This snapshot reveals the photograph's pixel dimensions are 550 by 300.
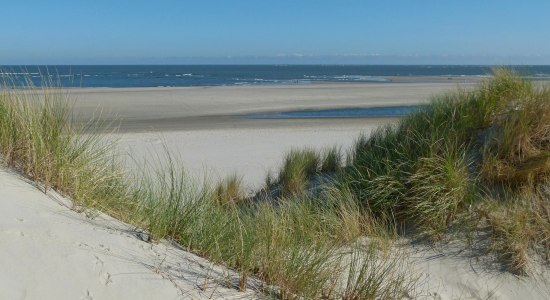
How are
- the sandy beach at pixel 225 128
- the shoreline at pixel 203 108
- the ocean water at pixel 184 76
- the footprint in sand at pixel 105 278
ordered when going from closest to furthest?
the footprint in sand at pixel 105 278 < the ocean water at pixel 184 76 < the sandy beach at pixel 225 128 < the shoreline at pixel 203 108

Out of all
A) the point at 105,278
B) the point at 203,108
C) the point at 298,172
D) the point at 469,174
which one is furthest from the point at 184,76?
the point at 105,278

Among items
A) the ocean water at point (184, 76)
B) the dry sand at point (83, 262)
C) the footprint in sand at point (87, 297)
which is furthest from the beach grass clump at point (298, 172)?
the footprint in sand at point (87, 297)

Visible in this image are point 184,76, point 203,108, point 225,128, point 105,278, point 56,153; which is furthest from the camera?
point 184,76

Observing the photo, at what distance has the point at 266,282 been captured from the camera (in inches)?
127

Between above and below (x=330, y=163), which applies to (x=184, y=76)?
below

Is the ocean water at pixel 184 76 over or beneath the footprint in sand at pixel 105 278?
beneath

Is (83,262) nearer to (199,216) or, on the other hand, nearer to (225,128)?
(199,216)

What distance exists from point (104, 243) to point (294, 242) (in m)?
1.21

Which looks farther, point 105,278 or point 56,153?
point 56,153

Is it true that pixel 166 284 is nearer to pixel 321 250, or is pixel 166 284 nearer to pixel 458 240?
pixel 321 250

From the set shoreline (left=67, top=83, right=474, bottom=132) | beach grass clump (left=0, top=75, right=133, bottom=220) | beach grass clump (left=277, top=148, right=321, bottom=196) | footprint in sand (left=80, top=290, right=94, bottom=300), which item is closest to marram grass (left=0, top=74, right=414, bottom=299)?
beach grass clump (left=0, top=75, right=133, bottom=220)

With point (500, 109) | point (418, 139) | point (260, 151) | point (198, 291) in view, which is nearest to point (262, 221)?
point (198, 291)

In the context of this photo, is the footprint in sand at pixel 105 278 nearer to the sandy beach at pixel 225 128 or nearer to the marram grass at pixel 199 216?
the marram grass at pixel 199 216

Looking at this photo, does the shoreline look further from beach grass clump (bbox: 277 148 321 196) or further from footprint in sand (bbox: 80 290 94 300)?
footprint in sand (bbox: 80 290 94 300)
